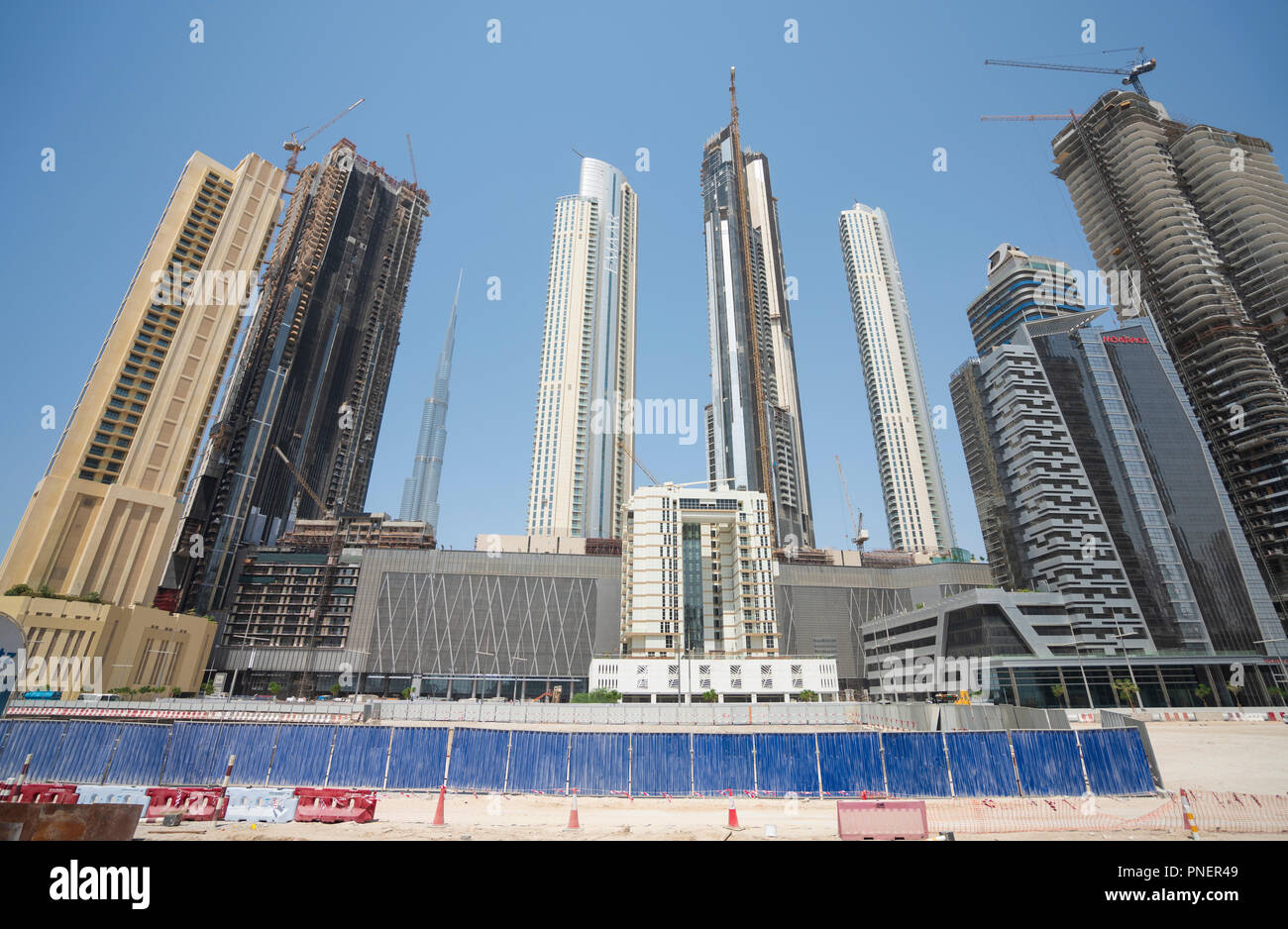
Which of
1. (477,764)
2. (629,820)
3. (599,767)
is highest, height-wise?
(477,764)

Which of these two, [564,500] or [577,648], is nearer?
[577,648]

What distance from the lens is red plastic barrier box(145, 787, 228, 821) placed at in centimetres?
2033

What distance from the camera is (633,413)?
7377 inches

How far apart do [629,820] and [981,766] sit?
15.2 m

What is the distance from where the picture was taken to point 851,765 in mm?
26234

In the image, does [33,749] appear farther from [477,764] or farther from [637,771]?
[637,771]

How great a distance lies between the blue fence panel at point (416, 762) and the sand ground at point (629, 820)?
0.64 metres

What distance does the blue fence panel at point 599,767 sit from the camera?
2680 centimetres

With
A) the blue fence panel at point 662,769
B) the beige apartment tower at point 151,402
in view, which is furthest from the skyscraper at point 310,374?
the blue fence panel at point 662,769

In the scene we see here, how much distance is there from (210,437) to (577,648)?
3907 inches

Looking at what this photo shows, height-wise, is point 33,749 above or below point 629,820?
above

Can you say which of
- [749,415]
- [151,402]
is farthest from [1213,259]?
[151,402]
